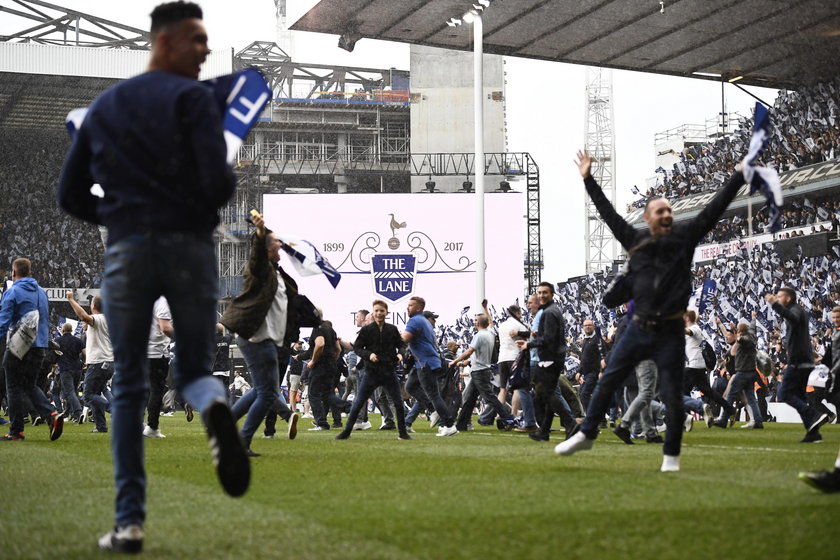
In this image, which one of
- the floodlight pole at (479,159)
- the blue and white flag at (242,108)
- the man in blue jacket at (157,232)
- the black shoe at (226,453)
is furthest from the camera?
the floodlight pole at (479,159)

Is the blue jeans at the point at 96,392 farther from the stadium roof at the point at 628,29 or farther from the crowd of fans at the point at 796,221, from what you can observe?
the crowd of fans at the point at 796,221

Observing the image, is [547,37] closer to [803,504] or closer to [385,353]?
[385,353]

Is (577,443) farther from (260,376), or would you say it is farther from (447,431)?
(447,431)

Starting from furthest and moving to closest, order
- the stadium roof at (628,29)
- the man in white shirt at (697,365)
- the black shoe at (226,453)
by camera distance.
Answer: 1. the stadium roof at (628,29)
2. the man in white shirt at (697,365)
3. the black shoe at (226,453)

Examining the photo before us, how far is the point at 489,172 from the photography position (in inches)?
2376

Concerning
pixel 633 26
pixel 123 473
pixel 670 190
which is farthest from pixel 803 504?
pixel 670 190

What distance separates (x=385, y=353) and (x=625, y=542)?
374 inches

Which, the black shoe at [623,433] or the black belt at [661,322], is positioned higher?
the black belt at [661,322]

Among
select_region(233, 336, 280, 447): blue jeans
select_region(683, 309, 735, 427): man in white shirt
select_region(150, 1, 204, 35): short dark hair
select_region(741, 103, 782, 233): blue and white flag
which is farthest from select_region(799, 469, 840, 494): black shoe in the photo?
select_region(683, 309, 735, 427): man in white shirt

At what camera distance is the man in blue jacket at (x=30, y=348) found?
1223 centimetres

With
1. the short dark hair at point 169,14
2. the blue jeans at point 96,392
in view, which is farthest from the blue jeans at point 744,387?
the short dark hair at point 169,14

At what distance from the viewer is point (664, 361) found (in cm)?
776

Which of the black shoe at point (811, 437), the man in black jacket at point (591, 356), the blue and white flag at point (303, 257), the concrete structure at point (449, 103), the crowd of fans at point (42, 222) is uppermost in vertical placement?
the concrete structure at point (449, 103)

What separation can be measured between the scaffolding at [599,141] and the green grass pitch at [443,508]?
7718 centimetres
